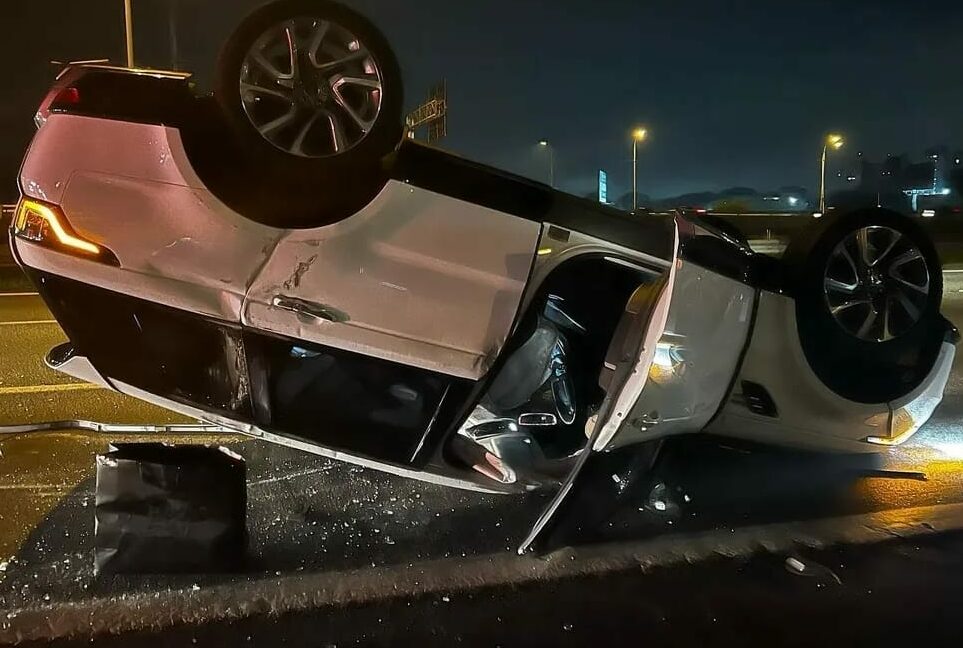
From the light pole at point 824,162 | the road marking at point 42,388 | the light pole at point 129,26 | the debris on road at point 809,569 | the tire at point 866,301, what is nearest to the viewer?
the debris on road at point 809,569

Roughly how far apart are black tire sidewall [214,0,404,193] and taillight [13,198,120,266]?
69 cm

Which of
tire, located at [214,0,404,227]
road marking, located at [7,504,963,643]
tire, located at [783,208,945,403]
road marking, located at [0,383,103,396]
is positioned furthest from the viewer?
road marking, located at [0,383,103,396]

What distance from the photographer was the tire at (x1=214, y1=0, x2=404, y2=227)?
9.80 feet

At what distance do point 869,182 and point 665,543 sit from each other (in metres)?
51.5

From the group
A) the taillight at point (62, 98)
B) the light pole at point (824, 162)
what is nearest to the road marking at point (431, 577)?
the taillight at point (62, 98)

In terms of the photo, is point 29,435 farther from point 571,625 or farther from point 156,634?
point 571,625

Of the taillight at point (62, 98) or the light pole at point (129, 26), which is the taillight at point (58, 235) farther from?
the light pole at point (129, 26)

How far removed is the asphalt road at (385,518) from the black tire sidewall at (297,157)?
1669mm

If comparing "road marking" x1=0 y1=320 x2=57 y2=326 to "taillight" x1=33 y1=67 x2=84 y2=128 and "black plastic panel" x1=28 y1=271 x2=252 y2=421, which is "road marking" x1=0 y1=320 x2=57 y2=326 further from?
"taillight" x1=33 y1=67 x2=84 y2=128

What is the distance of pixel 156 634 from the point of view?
110 inches

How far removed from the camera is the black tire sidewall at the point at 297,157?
2969mm

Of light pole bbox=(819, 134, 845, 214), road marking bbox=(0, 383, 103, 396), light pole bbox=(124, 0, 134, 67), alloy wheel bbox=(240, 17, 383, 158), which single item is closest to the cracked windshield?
alloy wheel bbox=(240, 17, 383, 158)

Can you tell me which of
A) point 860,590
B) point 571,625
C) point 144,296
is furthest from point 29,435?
point 860,590

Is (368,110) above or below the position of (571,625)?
above
